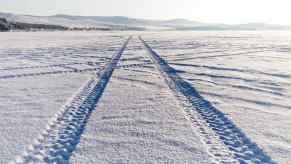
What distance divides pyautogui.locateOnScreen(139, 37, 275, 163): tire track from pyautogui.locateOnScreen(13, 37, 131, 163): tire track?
4.83 feet

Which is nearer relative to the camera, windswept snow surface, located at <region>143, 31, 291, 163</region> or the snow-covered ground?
the snow-covered ground

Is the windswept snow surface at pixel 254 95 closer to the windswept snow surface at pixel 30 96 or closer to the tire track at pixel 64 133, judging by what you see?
the tire track at pixel 64 133

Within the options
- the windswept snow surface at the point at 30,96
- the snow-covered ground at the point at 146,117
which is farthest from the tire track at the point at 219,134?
the windswept snow surface at the point at 30,96

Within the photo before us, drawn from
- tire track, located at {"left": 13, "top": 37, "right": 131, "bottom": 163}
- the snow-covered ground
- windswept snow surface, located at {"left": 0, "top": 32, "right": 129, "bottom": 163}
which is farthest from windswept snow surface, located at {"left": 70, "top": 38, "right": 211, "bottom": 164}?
windswept snow surface, located at {"left": 0, "top": 32, "right": 129, "bottom": 163}

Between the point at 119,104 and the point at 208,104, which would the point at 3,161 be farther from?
the point at 208,104

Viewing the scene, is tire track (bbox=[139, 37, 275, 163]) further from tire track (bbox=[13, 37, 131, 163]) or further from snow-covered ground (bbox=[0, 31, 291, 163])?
tire track (bbox=[13, 37, 131, 163])

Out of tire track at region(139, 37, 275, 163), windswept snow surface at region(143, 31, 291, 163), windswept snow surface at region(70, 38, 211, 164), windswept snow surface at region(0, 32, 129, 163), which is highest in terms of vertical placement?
windswept snow surface at region(143, 31, 291, 163)

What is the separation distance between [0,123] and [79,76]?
161 inches

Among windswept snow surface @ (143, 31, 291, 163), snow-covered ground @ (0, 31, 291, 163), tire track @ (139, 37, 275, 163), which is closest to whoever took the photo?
tire track @ (139, 37, 275, 163)

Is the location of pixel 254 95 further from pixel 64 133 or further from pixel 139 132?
pixel 64 133

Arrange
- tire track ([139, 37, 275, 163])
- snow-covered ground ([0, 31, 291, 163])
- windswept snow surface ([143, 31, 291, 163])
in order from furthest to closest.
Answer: windswept snow surface ([143, 31, 291, 163]), snow-covered ground ([0, 31, 291, 163]), tire track ([139, 37, 275, 163])

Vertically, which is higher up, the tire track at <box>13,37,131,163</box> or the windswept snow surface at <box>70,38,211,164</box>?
the windswept snow surface at <box>70,38,211,164</box>

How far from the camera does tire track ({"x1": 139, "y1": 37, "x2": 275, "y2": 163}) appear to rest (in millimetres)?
3348

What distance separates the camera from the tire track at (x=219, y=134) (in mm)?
3348
